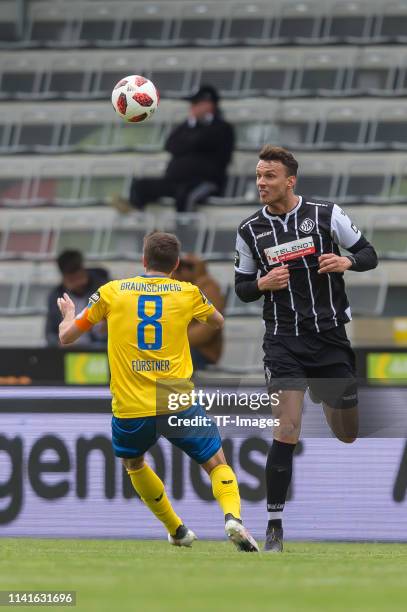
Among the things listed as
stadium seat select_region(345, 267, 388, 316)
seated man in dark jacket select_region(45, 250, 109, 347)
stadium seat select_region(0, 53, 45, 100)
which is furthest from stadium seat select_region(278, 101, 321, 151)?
seated man in dark jacket select_region(45, 250, 109, 347)

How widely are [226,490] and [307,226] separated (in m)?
1.42

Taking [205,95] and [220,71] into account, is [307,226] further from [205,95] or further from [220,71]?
[220,71]

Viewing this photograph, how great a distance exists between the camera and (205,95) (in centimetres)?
1430

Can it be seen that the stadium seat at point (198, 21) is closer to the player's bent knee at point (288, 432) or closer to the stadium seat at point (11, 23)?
the stadium seat at point (11, 23)

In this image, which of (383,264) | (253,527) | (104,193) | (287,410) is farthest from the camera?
(104,193)

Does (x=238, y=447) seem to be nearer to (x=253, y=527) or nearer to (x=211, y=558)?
(x=253, y=527)

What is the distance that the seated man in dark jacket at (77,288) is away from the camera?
11.8 metres

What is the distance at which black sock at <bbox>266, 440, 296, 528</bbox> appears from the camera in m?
7.13

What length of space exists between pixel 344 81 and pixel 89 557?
32.2 ft

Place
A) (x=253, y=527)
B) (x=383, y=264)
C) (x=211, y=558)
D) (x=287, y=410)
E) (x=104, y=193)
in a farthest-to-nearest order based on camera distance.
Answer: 1. (x=104, y=193)
2. (x=383, y=264)
3. (x=253, y=527)
4. (x=287, y=410)
5. (x=211, y=558)

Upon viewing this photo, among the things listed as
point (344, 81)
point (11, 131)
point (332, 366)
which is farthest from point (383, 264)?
point (332, 366)

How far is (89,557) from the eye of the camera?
6.78 m

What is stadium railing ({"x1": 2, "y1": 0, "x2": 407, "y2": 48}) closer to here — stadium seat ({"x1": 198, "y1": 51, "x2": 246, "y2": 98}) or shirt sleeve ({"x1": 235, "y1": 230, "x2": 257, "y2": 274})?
stadium seat ({"x1": 198, "y1": 51, "x2": 246, "y2": 98})

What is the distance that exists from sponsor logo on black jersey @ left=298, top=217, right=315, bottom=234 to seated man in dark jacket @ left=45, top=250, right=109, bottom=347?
4744mm
